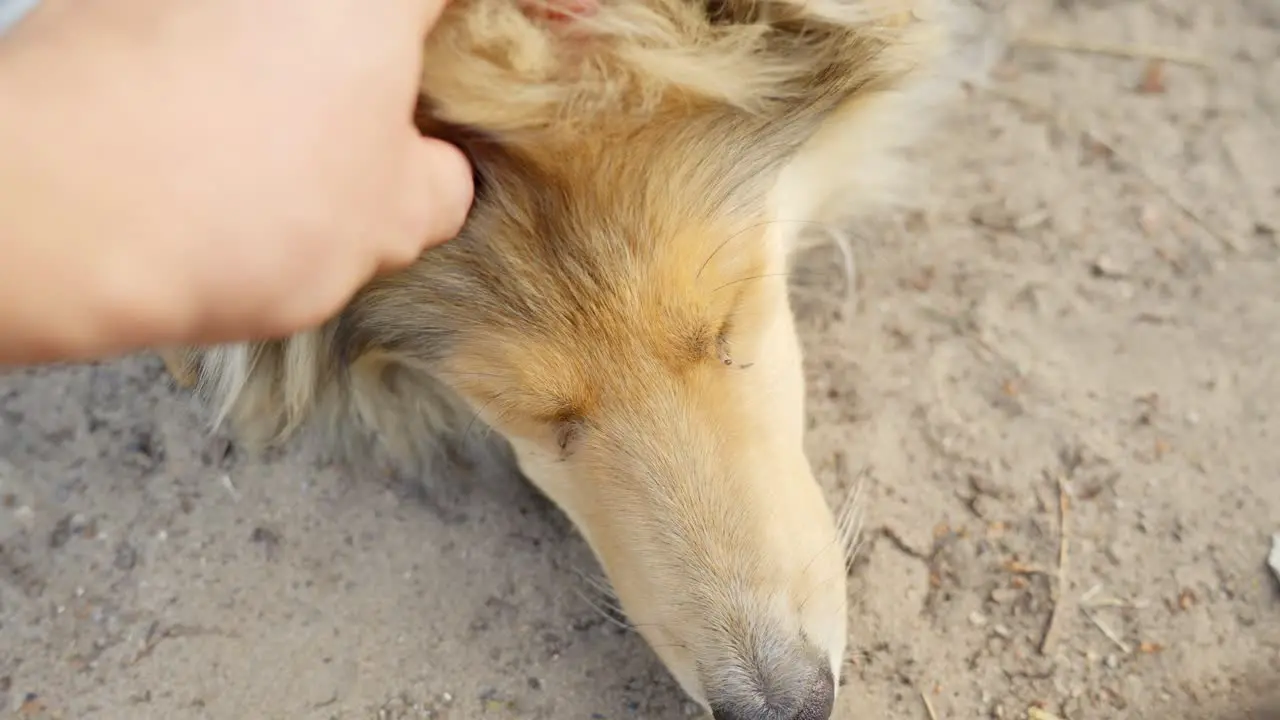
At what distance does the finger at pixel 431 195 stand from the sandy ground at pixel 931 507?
1.04 meters

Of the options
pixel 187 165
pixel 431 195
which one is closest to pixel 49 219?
pixel 187 165

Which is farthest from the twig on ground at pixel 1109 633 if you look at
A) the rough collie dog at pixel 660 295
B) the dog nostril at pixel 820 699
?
the dog nostril at pixel 820 699

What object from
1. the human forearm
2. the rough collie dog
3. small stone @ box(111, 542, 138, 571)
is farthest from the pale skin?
small stone @ box(111, 542, 138, 571)

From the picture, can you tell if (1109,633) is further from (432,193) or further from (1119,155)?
(432,193)

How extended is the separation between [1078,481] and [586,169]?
1.36 m

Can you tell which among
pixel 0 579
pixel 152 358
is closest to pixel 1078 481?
pixel 152 358

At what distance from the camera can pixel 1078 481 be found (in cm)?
229

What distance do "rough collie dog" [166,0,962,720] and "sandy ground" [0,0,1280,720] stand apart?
40cm

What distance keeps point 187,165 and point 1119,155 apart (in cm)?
239

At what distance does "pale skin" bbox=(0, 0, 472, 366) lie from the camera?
3.19 ft

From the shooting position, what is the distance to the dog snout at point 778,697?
1.71 meters

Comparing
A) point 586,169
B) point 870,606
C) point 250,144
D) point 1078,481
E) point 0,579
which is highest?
point 250,144

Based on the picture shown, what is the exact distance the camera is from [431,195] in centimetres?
141

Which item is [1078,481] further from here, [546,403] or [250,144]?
[250,144]
